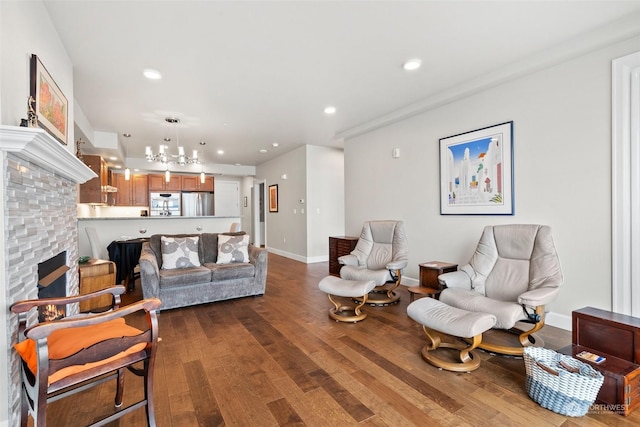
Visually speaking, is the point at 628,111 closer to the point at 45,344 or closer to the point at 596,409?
the point at 596,409

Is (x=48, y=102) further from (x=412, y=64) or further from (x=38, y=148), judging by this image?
(x=412, y=64)

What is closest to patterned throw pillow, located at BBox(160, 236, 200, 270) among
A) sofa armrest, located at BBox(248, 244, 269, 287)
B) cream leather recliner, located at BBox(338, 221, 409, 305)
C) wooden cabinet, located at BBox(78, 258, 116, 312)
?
wooden cabinet, located at BBox(78, 258, 116, 312)

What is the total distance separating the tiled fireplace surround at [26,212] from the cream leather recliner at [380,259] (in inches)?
106

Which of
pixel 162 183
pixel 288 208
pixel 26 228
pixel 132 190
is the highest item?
pixel 162 183

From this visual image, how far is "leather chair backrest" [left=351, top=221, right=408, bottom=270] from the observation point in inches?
149

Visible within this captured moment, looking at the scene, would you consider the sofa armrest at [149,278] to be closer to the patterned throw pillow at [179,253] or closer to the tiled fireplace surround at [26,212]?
the patterned throw pillow at [179,253]

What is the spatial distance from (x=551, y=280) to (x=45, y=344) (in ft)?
10.5

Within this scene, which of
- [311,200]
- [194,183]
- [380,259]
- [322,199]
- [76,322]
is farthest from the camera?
[194,183]

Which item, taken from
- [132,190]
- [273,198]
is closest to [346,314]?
[273,198]

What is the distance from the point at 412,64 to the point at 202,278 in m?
3.32

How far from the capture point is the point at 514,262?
2756 millimetres

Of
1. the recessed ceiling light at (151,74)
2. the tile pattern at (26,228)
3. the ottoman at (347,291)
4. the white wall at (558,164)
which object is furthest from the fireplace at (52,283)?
the white wall at (558,164)

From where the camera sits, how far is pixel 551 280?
2.41 meters

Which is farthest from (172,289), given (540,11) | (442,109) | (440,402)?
(540,11)
